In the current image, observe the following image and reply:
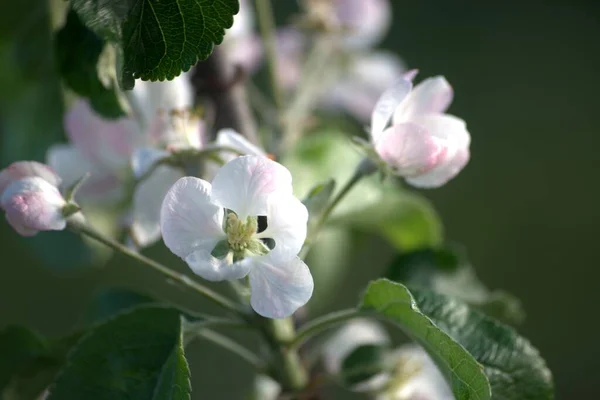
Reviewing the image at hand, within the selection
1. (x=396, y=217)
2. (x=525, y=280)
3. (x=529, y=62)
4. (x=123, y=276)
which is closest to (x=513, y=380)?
(x=396, y=217)

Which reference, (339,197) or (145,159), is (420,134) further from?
(145,159)

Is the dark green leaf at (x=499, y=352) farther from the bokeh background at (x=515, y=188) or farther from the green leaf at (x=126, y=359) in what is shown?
the bokeh background at (x=515, y=188)

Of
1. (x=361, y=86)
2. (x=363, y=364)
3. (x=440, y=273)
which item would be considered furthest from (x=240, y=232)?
(x=361, y=86)

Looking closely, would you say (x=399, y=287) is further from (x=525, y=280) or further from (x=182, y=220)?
(x=525, y=280)

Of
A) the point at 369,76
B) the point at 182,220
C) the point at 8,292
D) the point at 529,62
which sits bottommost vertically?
the point at 8,292

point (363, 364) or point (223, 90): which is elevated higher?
point (223, 90)

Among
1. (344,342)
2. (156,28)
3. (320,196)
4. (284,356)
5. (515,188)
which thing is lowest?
(515,188)

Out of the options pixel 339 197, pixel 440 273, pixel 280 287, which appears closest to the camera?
pixel 280 287
